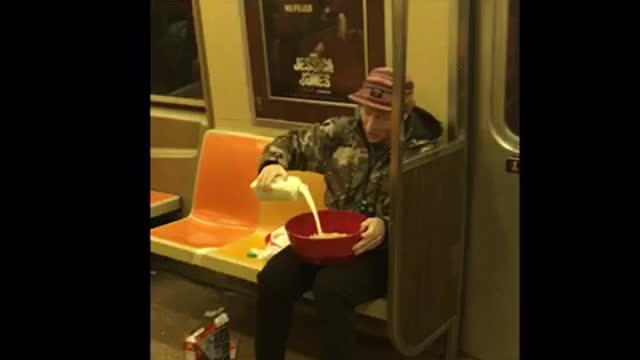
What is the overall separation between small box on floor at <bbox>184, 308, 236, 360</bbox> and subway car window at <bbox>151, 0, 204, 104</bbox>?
1.43 metres

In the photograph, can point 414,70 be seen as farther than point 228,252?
No

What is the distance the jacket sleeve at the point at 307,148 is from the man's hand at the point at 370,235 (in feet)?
1.41

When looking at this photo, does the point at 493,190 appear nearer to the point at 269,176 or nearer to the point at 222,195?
the point at 269,176

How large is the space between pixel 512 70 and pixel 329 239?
977 mm

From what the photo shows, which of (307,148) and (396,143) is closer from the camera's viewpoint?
(396,143)

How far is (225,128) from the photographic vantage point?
4.01m

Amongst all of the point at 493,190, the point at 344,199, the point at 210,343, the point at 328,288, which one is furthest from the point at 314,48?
the point at 210,343

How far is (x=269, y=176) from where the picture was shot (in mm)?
3000

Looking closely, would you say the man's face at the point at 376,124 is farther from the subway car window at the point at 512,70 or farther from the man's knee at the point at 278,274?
the man's knee at the point at 278,274
